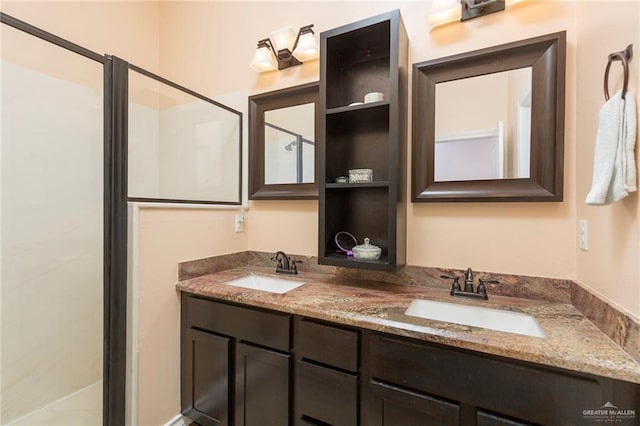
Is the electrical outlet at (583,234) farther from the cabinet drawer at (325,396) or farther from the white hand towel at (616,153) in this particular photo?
the cabinet drawer at (325,396)

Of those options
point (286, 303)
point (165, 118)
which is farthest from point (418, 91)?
point (165, 118)

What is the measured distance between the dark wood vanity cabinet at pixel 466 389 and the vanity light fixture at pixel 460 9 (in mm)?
1577

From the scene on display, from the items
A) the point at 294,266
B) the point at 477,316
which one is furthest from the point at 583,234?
the point at 294,266

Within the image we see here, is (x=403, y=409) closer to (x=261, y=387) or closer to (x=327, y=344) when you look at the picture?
(x=327, y=344)

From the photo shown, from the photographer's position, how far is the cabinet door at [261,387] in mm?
1263

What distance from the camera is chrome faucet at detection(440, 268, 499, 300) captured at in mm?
1333

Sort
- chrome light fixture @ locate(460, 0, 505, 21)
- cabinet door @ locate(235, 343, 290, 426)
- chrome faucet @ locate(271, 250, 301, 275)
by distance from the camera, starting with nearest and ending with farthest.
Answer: cabinet door @ locate(235, 343, 290, 426), chrome light fixture @ locate(460, 0, 505, 21), chrome faucet @ locate(271, 250, 301, 275)

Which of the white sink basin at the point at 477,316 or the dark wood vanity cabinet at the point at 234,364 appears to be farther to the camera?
the dark wood vanity cabinet at the point at 234,364

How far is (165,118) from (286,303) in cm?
165

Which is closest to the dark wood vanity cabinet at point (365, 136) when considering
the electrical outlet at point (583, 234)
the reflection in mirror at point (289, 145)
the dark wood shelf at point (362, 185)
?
the dark wood shelf at point (362, 185)

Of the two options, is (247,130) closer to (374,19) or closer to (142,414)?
(374,19)

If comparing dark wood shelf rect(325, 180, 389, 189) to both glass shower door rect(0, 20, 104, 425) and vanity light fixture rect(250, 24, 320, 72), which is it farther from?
glass shower door rect(0, 20, 104, 425)

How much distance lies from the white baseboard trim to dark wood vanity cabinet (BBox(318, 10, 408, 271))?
121 centimetres

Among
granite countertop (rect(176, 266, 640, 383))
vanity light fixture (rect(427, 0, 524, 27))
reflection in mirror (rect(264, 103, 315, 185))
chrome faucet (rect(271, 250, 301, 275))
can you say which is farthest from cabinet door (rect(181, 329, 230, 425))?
vanity light fixture (rect(427, 0, 524, 27))
